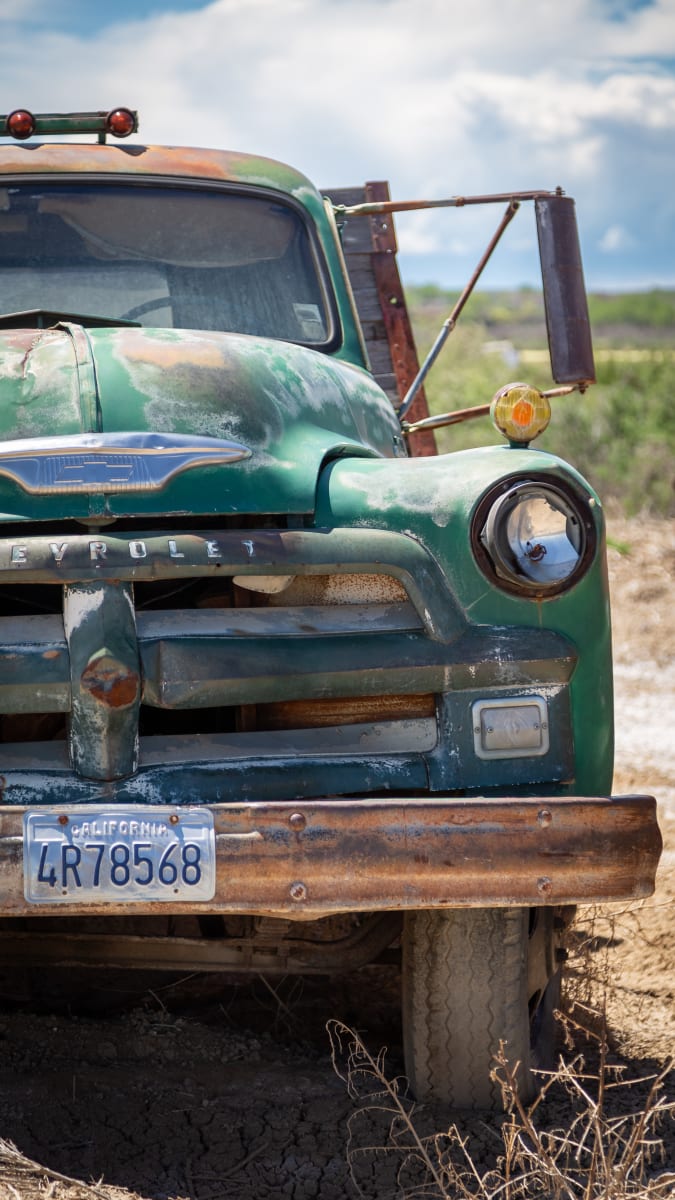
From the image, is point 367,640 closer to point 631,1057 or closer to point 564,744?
point 564,744

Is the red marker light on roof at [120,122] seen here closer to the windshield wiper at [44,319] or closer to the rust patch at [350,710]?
Result: the windshield wiper at [44,319]

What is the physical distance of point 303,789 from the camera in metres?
2.96

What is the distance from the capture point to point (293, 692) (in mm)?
2963

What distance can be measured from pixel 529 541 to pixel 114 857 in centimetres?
114

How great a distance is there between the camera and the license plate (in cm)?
267

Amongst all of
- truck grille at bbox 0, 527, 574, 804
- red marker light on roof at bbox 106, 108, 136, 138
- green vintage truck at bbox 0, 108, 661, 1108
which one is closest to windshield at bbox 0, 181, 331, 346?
red marker light on roof at bbox 106, 108, 136, 138

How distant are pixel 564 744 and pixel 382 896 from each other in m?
0.60

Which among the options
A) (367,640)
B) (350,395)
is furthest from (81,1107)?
(350,395)

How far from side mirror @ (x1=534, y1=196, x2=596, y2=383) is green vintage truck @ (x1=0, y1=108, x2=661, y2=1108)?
2.78 feet

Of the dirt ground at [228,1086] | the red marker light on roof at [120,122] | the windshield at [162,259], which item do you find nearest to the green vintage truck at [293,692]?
the dirt ground at [228,1086]

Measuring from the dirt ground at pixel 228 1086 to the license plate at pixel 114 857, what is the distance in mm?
603

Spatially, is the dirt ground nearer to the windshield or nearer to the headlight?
the headlight

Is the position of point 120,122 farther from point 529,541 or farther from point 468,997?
point 468,997

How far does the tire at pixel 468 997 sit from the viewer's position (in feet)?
10.4
